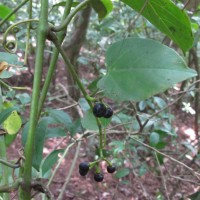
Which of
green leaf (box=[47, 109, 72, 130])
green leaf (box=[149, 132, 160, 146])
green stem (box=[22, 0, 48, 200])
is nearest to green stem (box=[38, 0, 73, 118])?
green stem (box=[22, 0, 48, 200])

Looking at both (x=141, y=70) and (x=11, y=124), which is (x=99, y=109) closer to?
(x=141, y=70)

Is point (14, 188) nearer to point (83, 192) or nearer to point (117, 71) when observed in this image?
point (117, 71)

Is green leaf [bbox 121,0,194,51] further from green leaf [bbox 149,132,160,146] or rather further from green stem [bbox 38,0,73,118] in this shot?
green leaf [bbox 149,132,160,146]

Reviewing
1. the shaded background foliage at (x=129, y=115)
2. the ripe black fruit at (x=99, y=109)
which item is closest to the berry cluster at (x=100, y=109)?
the ripe black fruit at (x=99, y=109)

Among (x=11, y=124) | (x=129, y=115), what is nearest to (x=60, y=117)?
(x=11, y=124)

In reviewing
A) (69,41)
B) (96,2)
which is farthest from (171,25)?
(69,41)

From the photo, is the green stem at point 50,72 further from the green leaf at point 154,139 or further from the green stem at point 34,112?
the green leaf at point 154,139
